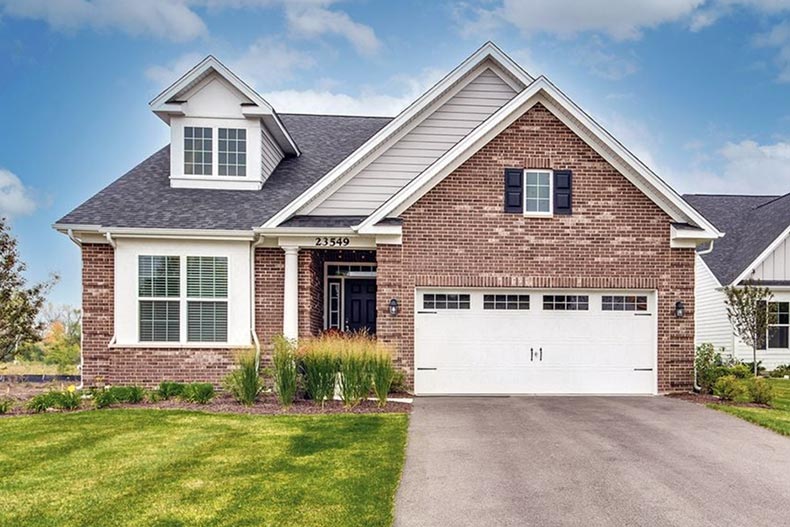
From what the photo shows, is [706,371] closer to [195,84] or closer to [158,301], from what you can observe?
[158,301]

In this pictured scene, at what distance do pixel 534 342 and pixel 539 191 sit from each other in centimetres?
329

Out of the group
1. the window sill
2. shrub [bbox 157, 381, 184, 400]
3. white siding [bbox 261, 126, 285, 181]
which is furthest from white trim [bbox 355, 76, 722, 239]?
shrub [bbox 157, 381, 184, 400]

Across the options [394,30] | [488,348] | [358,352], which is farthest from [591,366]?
[394,30]

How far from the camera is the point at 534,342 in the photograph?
46.9ft

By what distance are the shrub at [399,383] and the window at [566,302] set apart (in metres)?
3.48

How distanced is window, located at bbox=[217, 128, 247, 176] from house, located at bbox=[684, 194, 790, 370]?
577 inches

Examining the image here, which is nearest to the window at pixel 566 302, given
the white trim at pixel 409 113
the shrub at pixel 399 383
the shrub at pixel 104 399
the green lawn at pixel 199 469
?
the shrub at pixel 399 383

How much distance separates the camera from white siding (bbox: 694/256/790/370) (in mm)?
22094

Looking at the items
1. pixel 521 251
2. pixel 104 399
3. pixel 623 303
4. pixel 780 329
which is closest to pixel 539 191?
pixel 521 251

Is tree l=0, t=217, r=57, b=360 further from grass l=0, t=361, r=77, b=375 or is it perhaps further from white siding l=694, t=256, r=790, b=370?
white siding l=694, t=256, r=790, b=370

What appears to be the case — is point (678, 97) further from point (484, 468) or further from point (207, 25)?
point (484, 468)

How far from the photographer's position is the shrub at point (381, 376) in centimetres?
1241

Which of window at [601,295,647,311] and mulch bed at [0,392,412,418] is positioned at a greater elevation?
window at [601,295,647,311]

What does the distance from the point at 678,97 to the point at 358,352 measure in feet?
59.0
